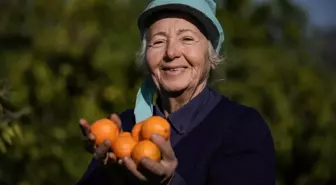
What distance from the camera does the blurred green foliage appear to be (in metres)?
7.82

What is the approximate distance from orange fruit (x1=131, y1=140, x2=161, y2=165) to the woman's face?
1.62 feet

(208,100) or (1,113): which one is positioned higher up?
(208,100)

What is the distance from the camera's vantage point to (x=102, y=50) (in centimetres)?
866

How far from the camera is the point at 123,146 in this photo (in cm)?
338

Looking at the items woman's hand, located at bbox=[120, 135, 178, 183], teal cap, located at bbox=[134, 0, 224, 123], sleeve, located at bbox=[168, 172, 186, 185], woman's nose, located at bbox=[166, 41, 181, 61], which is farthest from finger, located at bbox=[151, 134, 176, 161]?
teal cap, located at bbox=[134, 0, 224, 123]

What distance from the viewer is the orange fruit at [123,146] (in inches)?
132

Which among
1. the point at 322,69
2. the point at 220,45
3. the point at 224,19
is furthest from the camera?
the point at 322,69

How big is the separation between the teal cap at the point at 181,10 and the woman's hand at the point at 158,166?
0.62 metres

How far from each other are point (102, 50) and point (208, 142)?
5.05 m

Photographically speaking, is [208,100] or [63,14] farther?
[63,14]

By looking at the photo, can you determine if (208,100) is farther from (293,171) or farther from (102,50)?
(293,171)

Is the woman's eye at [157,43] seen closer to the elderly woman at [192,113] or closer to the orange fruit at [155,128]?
the elderly woman at [192,113]

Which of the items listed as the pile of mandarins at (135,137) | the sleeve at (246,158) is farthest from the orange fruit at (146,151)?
the sleeve at (246,158)

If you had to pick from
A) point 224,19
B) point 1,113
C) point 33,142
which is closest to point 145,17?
point 1,113
